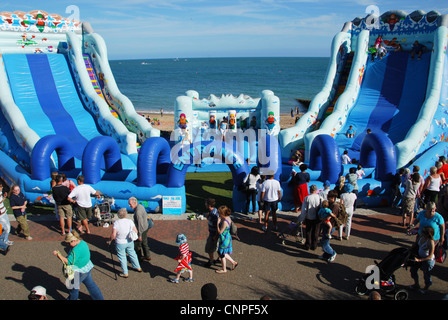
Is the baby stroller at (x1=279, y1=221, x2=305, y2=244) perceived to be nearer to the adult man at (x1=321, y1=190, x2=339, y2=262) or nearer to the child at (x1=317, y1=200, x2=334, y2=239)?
the adult man at (x1=321, y1=190, x2=339, y2=262)

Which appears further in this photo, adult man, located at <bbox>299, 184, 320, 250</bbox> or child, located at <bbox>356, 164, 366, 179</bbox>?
child, located at <bbox>356, 164, 366, 179</bbox>

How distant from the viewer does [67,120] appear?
1255 centimetres

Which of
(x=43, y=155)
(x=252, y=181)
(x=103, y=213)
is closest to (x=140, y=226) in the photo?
(x=103, y=213)

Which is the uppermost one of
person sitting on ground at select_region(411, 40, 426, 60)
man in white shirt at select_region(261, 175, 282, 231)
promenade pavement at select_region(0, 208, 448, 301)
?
person sitting on ground at select_region(411, 40, 426, 60)

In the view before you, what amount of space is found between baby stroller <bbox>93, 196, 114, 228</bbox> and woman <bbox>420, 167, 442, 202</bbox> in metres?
6.51

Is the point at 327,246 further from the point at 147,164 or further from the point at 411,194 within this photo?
the point at 147,164

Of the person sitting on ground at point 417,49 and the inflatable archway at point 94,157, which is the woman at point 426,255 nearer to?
the inflatable archway at point 94,157

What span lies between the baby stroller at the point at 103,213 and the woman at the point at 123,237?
225cm

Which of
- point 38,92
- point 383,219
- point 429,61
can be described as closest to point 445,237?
point 383,219

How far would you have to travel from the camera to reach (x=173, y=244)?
719 cm

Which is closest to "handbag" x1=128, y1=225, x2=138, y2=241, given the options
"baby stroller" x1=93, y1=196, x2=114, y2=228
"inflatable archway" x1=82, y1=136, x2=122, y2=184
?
"baby stroller" x1=93, y1=196, x2=114, y2=228

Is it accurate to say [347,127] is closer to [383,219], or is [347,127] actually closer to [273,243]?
[383,219]

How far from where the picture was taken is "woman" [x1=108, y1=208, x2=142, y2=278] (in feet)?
19.0

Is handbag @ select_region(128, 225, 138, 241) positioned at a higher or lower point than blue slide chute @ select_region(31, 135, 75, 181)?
lower
